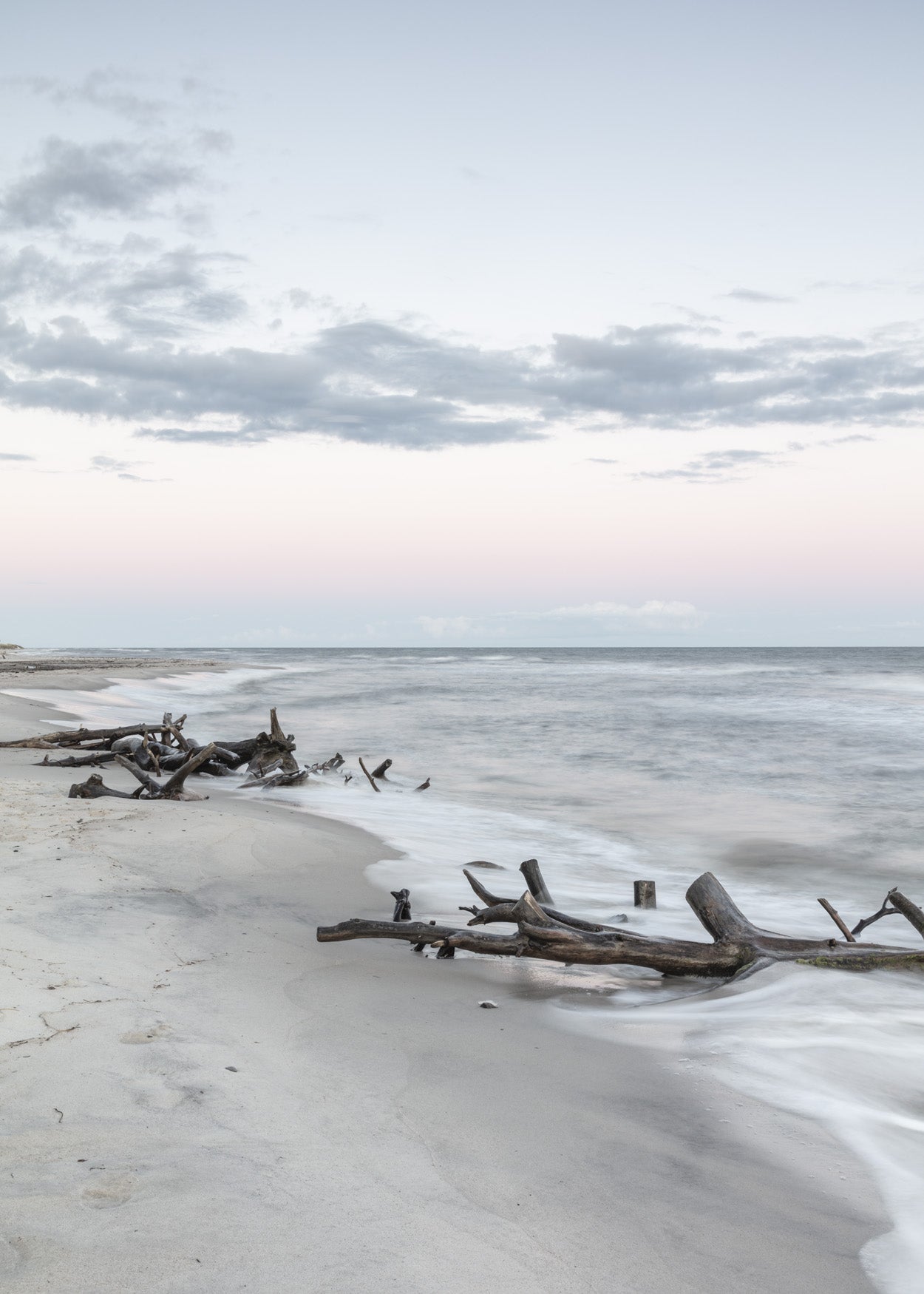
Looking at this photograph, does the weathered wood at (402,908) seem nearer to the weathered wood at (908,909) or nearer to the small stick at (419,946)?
the small stick at (419,946)

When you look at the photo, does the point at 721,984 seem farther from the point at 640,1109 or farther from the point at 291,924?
the point at 291,924

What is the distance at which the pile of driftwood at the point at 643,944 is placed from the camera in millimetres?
4859

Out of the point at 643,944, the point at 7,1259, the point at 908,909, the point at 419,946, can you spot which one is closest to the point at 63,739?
the point at 419,946

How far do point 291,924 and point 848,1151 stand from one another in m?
3.37

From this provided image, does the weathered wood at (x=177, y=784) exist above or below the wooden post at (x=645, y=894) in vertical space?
above

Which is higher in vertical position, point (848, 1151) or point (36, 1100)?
point (36, 1100)

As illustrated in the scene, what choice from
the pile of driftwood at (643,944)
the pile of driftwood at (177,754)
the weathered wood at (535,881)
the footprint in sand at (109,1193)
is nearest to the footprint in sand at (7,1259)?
the footprint in sand at (109,1193)

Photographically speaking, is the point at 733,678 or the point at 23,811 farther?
the point at 733,678

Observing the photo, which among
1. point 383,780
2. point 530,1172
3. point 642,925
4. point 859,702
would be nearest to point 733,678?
point 859,702

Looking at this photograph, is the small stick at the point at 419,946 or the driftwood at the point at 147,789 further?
the driftwood at the point at 147,789

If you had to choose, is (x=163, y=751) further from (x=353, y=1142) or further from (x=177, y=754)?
(x=353, y=1142)

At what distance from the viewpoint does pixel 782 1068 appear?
3.74m

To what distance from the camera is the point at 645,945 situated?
4.88 metres

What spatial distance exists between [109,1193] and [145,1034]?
3.53 ft
